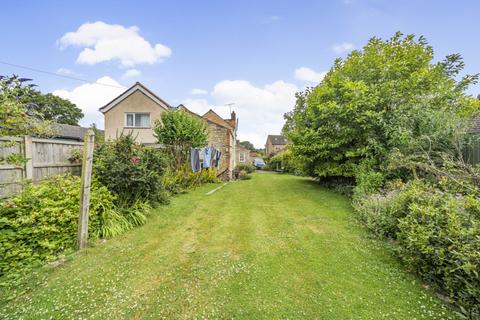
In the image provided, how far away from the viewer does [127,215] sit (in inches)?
189

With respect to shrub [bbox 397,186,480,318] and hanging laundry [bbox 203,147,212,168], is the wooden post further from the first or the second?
hanging laundry [bbox 203,147,212,168]

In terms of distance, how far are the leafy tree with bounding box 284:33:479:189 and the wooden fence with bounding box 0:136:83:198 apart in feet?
26.5

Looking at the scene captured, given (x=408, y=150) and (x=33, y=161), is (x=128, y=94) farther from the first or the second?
(x=408, y=150)

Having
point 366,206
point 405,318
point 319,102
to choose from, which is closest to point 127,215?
point 405,318

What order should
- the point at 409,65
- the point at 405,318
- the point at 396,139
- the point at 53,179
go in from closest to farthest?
the point at 405,318 → the point at 53,179 → the point at 396,139 → the point at 409,65

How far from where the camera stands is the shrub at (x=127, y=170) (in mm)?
4844

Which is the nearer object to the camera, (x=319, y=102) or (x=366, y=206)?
(x=366, y=206)

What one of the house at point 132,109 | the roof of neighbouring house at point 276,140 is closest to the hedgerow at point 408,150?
the house at point 132,109

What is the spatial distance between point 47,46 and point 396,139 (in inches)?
624

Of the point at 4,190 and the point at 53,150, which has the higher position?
the point at 53,150

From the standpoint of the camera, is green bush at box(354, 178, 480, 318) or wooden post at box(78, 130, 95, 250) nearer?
green bush at box(354, 178, 480, 318)

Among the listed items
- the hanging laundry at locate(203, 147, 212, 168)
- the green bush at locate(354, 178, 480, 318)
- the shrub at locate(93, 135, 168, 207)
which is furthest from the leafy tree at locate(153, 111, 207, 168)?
the green bush at locate(354, 178, 480, 318)

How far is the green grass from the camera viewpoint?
218 centimetres

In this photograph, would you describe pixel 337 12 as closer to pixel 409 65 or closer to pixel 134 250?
pixel 409 65
